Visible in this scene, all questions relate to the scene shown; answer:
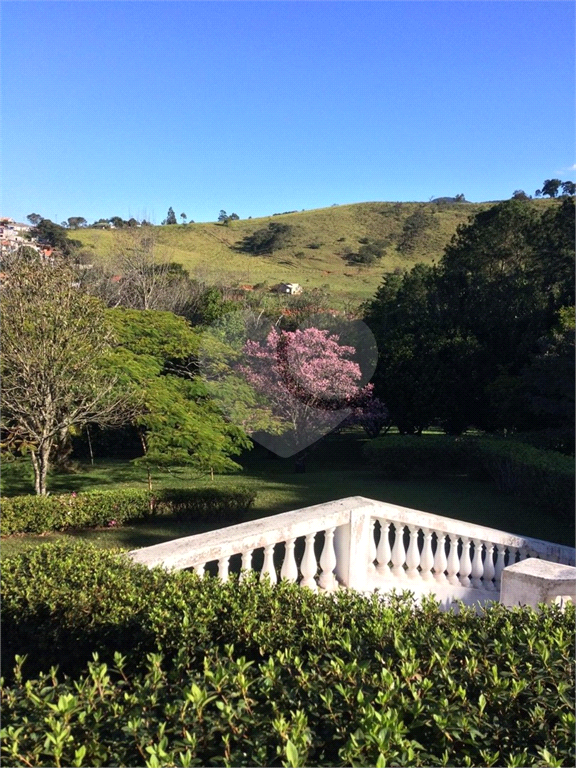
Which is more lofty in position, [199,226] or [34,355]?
[199,226]

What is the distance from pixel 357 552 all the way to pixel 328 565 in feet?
1.07

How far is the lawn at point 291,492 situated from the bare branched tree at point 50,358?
6.41 feet

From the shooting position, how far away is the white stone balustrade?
489 centimetres

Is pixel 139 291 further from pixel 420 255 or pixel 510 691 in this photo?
pixel 420 255

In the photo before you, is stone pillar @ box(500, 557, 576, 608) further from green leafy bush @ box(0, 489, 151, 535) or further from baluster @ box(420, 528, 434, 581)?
green leafy bush @ box(0, 489, 151, 535)

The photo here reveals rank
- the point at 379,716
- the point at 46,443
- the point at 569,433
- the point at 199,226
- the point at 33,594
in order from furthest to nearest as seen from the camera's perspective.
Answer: the point at 199,226 → the point at 569,433 → the point at 46,443 → the point at 33,594 → the point at 379,716

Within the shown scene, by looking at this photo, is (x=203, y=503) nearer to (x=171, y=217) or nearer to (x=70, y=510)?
(x=70, y=510)

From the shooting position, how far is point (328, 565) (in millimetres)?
5629

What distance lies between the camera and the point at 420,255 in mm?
62906

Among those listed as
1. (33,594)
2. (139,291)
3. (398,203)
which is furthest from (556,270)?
(398,203)

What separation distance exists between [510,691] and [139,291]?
29.2m

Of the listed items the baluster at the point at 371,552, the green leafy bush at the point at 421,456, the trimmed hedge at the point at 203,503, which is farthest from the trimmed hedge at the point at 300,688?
the green leafy bush at the point at 421,456

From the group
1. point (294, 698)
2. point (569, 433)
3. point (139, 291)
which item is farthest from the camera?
point (139, 291)

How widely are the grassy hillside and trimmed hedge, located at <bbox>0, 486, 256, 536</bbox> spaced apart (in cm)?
3646
